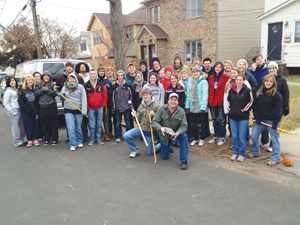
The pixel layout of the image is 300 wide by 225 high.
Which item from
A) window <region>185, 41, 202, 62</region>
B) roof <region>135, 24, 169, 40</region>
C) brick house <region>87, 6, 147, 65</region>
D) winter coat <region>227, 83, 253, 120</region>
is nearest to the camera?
winter coat <region>227, 83, 253, 120</region>

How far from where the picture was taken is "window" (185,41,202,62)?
64.7 feet

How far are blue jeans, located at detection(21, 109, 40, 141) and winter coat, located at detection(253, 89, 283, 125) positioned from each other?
18.8 ft

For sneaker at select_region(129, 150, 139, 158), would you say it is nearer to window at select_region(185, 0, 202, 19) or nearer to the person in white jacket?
the person in white jacket

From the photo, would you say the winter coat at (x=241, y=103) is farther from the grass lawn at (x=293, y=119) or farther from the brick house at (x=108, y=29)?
the brick house at (x=108, y=29)

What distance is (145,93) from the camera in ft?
18.2

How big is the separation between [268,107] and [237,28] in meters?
16.6

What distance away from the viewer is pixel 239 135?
16.9ft

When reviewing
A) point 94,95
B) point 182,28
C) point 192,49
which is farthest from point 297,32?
Answer: point 94,95

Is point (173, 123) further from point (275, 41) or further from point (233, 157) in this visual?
point (275, 41)

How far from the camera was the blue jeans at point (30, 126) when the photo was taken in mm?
6711

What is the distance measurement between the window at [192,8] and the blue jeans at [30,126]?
16.3m

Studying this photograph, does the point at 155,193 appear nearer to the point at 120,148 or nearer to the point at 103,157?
the point at 103,157

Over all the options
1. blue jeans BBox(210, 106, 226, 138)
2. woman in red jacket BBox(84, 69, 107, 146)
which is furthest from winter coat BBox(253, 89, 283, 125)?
woman in red jacket BBox(84, 69, 107, 146)

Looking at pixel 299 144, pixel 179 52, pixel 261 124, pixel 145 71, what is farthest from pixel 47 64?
pixel 179 52
